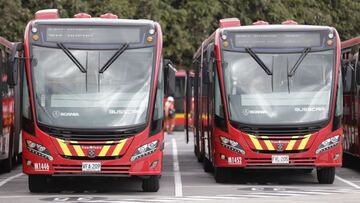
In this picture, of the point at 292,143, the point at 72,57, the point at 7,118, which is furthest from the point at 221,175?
the point at 7,118

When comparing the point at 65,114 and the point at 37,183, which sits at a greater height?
the point at 65,114

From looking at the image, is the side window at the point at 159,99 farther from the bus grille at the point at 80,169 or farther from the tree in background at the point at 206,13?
the tree in background at the point at 206,13

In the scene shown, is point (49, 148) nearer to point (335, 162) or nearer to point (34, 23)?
point (34, 23)

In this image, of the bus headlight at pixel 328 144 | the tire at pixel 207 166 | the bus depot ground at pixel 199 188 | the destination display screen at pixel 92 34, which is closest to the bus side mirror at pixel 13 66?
the destination display screen at pixel 92 34

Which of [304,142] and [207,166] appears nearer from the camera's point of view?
[304,142]

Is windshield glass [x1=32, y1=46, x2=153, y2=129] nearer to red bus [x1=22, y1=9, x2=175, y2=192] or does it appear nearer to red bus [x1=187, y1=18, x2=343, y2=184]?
red bus [x1=22, y1=9, x2=175, y2=192]

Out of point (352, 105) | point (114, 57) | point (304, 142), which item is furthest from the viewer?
point (352, 105)

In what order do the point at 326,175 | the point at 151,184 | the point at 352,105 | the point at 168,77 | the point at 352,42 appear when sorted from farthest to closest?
the point at 352,42
the point at 352,105
the point at 326,175
the point at 168,77
the point at 151,184

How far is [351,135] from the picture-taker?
Result: 2619 centimetres

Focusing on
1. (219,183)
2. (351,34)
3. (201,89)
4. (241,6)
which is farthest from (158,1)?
(219,183)

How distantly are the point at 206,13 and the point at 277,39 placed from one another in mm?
31048

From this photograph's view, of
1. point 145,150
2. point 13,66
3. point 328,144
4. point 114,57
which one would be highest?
point 114,57

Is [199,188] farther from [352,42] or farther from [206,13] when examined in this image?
[206,13]

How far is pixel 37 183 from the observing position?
2009 cm
